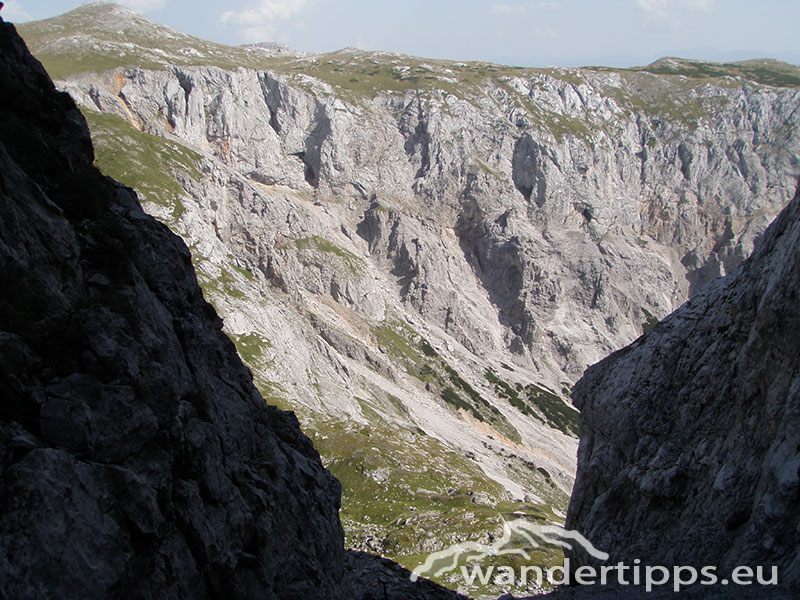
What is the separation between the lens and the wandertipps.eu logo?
120 feet

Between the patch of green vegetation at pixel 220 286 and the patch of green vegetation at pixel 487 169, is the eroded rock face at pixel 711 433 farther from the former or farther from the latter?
the patch of green vegetation at pixel 487 169

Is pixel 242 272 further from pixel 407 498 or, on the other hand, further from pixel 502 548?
pixel 502 548

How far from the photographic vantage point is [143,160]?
110000mm

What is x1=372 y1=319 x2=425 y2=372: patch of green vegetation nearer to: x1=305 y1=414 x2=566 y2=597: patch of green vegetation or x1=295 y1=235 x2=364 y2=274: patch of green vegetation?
x1=295 y1=235 x2=364 y2=274: patch of green vegetation

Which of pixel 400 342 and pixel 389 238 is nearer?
pixel 400 342

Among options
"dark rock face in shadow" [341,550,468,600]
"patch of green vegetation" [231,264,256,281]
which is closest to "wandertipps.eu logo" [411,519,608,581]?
A: "dark rock face in shadow" [341,550,468,600]

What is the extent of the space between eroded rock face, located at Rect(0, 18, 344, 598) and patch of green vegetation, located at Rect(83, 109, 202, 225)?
275 feet

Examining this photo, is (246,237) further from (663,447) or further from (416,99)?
(663,447)

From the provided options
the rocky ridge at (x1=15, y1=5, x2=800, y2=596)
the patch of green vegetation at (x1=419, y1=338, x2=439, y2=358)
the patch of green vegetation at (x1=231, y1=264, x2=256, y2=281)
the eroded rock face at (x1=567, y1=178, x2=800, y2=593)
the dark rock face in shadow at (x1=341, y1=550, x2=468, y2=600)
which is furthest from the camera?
the patch of green vegetation at (x1=419, y1=338, x2=439, y2=358)

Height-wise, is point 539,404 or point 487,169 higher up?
point 487,169

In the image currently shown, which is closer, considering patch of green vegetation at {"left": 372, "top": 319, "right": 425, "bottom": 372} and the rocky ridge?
the rocky ridge

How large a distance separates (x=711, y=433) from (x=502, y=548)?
24.4 meters

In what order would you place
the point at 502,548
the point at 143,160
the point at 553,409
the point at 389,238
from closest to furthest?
1. the point at 502,548
2. the point at 143,160
3. the point at 553,409
4. the point at 389,238

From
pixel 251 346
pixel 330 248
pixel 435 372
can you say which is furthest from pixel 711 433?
pixel 330 248
